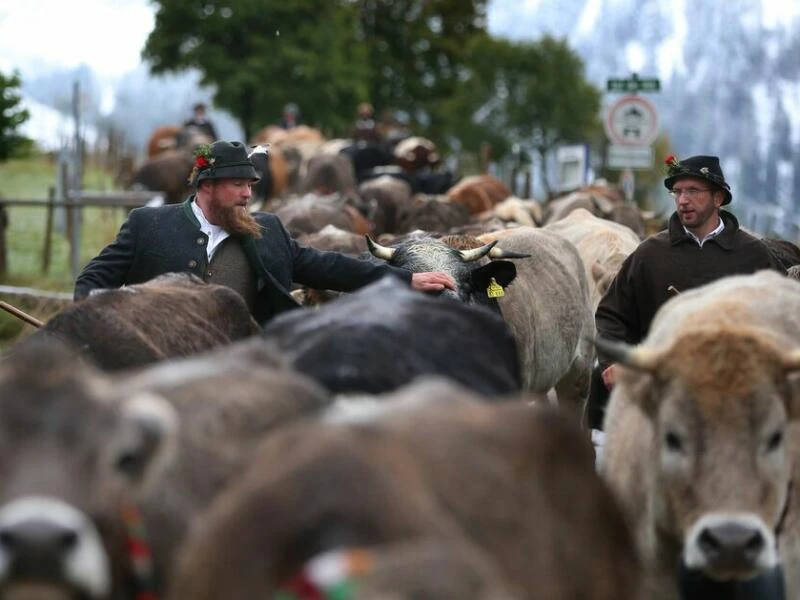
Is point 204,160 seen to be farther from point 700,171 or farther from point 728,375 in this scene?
point 728,375

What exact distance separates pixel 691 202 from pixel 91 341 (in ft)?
12.3

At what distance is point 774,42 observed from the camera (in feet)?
476

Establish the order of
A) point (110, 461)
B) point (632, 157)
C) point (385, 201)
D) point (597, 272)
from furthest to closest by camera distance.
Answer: point (385, 201)
point (632, 157)
point (597, 272)
point (110, 461)

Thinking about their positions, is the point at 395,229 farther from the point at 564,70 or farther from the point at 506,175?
the point at 564,70

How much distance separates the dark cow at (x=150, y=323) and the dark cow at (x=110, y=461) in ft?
7.09

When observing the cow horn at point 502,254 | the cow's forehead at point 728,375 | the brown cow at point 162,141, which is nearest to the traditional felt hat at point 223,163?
the cow horn at point 502,254

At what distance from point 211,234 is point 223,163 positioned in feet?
1.31

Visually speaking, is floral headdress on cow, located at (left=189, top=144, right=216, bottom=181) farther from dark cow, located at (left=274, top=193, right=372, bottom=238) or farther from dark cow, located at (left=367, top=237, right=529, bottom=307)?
dark cow, located at (left=274, top=193, right=372, bottom=238)

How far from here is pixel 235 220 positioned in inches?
375

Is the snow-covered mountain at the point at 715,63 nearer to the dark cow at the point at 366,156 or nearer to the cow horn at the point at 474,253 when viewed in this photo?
the dark cow at the point at 366,156

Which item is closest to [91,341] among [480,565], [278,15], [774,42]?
[480,565]

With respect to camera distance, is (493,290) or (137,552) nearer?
(137,552)

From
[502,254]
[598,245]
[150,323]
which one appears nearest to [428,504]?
[150,323]

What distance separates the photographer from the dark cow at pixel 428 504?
13.5ft
